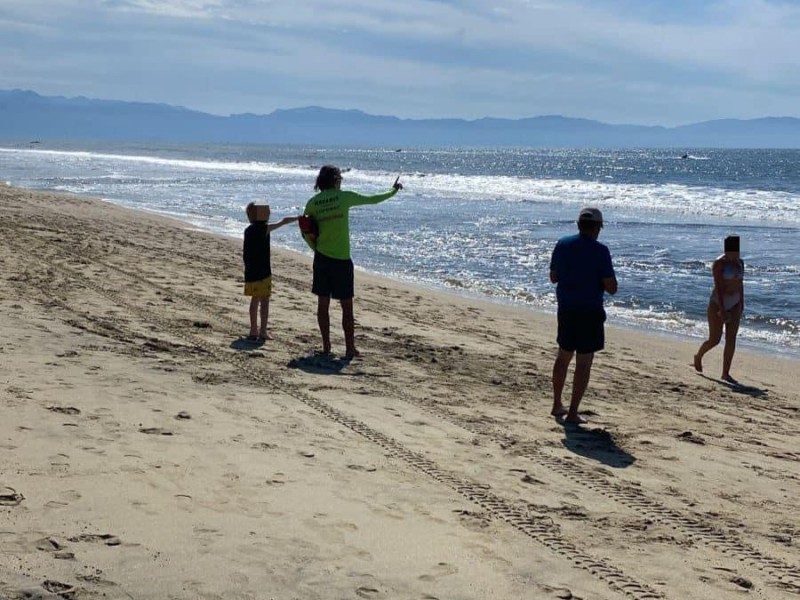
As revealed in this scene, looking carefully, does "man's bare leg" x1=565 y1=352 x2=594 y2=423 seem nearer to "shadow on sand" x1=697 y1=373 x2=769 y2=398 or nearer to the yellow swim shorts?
"shadow on sand" x1=697 y1=373 x2=769 y2=398

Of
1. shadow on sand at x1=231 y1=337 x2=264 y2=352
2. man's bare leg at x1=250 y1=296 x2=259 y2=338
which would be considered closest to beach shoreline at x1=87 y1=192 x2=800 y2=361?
man's bare leg at x1=250 y1=296 x2=259 y2=338

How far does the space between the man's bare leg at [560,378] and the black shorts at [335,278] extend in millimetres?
2139

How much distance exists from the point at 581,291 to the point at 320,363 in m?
2.35

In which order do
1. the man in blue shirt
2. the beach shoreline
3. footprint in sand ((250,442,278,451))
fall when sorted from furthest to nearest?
the beach shoreline, the man in blue shirt, footprint in sand ((250,442,278,451))

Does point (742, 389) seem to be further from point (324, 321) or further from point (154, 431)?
point (154, 431)

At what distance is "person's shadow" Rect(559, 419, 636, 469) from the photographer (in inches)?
226

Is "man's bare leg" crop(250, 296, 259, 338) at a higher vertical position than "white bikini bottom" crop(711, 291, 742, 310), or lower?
lower

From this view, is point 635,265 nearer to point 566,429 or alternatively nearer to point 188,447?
point 566,429

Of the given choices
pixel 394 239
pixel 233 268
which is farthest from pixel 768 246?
pixel 233 268

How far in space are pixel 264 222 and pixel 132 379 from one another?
2.73 metres

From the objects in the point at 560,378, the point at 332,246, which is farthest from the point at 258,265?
the point at 560,378

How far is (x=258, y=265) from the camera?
8.84 meters

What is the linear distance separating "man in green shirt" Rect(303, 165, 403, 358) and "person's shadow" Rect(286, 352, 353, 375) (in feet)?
0.38

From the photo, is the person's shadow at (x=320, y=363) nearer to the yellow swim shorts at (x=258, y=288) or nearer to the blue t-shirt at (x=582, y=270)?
the yellow swim shorts at (x=258, y=288)
